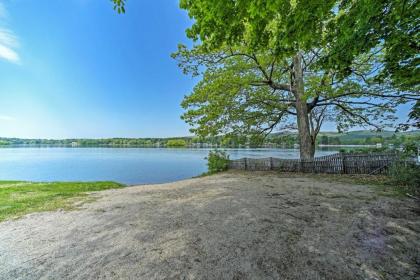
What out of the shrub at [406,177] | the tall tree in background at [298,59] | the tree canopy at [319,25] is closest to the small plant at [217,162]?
the tall tree in background at [298,59]

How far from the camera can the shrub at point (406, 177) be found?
599 cm

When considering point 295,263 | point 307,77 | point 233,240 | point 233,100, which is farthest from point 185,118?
point 295,263

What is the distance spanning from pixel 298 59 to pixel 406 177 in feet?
27.8

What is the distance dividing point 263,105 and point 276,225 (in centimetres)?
968

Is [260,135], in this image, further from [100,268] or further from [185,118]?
[100,268]

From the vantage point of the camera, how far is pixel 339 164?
1003cm

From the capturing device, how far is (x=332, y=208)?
489cm

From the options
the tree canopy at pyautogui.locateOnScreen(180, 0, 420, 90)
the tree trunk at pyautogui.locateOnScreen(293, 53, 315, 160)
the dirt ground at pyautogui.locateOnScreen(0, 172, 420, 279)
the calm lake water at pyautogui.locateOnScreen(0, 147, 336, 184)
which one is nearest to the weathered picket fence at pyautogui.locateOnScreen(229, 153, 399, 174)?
the tree trunk at pyautogui.locateOnScreen(293, 53, 315, 160)

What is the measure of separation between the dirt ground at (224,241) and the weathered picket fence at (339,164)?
167 inches

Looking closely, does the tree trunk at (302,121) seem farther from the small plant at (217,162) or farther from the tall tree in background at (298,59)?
the small plant at (217,162)

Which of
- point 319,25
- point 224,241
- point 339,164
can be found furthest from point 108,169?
point 319,25

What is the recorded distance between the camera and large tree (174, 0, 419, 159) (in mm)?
4316

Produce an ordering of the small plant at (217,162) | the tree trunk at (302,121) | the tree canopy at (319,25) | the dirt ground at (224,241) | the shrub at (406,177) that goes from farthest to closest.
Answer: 1. the small plant at (217,162)
2. the tree trunk at (302,121)
3. the shrub at (406,177)
4. the tree canopy at (319,25)
5. the dirt ground at (224,241)

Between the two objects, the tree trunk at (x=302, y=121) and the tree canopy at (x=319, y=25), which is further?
the tree trunk at (x=302, y=121)
